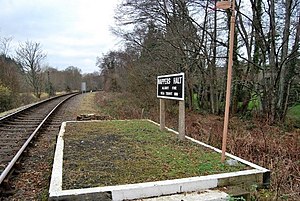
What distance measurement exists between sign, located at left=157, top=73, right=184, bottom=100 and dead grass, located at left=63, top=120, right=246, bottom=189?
1.06 metres

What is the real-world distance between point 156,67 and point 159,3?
3.91 metres

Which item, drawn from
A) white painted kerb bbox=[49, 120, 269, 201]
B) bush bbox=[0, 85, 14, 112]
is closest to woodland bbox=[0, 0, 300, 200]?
bush bbox=[0, 85, 14, 112]

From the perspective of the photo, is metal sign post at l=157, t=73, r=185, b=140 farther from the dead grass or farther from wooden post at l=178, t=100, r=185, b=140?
the dead grass

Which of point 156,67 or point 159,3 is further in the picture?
point 156,67

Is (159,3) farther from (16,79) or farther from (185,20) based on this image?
(16,79)

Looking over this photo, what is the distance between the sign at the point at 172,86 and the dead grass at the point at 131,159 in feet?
3.49

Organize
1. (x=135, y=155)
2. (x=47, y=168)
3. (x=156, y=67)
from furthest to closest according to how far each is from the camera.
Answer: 1. (x=156, y=67)
2. (x=47, y=168)
3. (x=135, y=155)

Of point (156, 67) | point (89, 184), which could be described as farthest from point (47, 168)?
point (156, 67)

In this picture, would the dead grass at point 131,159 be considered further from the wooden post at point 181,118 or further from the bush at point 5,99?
the bush at point 5,99

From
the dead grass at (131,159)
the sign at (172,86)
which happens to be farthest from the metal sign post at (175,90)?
the dead grass at (131,159)

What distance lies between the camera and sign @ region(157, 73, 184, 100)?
650cm

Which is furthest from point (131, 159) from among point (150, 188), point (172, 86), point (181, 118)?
point (172, 86)

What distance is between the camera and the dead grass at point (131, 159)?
4086 mm

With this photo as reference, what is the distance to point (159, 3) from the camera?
16719 mm
